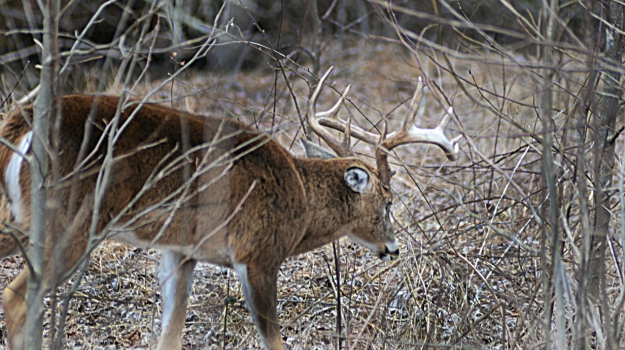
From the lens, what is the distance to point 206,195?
4.45m

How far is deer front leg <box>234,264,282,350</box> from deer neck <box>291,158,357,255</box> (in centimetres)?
44

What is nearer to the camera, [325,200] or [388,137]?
[325,200]

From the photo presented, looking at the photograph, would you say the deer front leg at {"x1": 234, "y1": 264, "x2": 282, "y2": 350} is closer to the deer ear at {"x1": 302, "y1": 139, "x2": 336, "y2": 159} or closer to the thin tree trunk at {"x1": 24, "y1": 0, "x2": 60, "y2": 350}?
the deer ear at {"x1": 302, "y1": 139, "x2": 336, "y2": 159}

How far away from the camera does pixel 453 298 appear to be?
516cm

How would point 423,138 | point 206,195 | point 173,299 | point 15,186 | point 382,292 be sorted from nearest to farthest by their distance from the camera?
1. point 15,186
2. point 206,195
3. point 382,292
4. point 173,299
5. point 423,138

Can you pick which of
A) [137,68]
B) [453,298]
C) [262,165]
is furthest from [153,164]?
[137,68]

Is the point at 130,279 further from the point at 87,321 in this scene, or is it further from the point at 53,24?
the point at 53,24

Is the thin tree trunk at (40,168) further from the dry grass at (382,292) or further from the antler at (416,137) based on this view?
the antler at (416,137)

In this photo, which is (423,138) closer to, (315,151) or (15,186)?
(315,151)

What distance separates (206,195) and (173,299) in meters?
0.87

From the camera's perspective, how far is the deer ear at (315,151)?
5.31 metres

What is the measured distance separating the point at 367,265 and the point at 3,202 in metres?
3.27

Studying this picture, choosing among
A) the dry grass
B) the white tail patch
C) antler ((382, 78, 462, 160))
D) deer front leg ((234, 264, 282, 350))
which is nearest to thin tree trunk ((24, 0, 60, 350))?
the white tail patch

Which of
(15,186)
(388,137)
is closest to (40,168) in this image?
(15,186)
